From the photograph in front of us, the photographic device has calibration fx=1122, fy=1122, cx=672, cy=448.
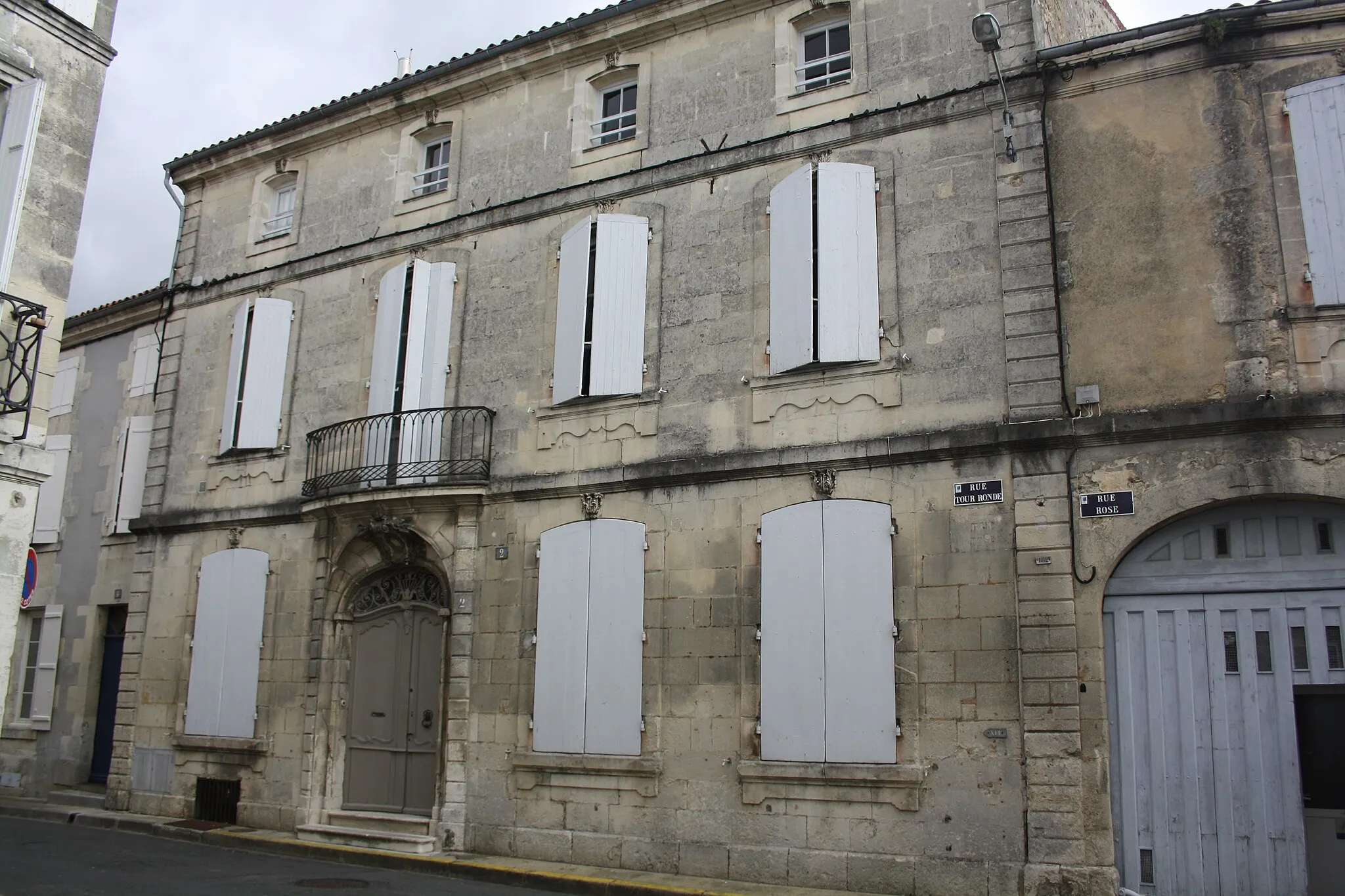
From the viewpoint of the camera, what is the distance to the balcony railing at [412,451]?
11.8 meters

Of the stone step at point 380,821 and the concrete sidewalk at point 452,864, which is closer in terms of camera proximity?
the concrete sidewalk at point 452,864

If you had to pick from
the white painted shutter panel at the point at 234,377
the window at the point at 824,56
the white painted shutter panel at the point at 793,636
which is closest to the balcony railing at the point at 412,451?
the white painted shutter panel at the point at 234,377

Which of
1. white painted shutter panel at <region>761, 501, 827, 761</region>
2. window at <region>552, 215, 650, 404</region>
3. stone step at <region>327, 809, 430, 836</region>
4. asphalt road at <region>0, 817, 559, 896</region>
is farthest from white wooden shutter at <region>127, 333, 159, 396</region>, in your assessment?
white painted shutter panel at <region>761, 501, 827, 761</region>

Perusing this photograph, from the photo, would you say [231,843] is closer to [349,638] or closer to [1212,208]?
[349,638]

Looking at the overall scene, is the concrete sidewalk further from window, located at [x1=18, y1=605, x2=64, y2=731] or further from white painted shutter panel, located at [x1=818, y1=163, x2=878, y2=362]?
white painted shutter panel, located at [x1=818, y1=163, x2=878, y2=362]

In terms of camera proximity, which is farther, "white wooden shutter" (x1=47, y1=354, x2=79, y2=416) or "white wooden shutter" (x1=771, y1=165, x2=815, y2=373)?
"white wooden shutter" (x1=47, y1=354, x2=79, y2=416)

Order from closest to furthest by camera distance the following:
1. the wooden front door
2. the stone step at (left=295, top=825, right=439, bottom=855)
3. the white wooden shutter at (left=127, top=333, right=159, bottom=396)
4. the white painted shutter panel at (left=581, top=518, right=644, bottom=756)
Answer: the white painted shutter panel at (left=581, top=518, right=644, bottom=756), the stone step at (left=295, top=825, right=439, bottom=855), the wooden front door, the white wooden shutter at (left=127, top=333, right=159, bottom=396)

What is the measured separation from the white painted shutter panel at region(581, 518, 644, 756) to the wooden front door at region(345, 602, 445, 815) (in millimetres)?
2067

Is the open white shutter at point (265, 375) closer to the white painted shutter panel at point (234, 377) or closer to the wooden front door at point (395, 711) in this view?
the white painted shutter panel at point (234, 377)

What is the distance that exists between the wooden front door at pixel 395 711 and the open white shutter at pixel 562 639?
1.46 metres

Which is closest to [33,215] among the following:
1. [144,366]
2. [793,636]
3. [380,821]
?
[380,821]

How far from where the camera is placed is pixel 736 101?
11.2 metres

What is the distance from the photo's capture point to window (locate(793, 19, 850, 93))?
10875 millimetres

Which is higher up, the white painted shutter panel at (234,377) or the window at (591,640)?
the white painted shutter panel at (234,377)
